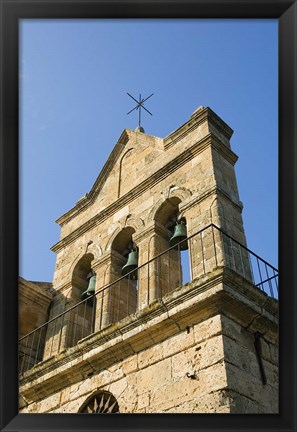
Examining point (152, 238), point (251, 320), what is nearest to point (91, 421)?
point (251, 320)

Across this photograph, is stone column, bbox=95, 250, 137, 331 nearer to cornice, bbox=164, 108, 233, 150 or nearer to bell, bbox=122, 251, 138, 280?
bell, bbox=122, 251, 138, 280

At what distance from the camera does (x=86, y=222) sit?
10609 millimetres

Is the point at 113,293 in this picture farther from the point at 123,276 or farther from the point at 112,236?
the point at 112,236

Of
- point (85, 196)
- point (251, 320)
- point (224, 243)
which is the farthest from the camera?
point (85, 196)

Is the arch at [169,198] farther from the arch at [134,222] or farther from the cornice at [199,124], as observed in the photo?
the cornice at [199,124]

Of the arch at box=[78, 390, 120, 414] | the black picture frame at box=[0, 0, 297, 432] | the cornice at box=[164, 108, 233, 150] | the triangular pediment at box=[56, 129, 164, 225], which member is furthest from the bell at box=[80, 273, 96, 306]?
the black picture frame at box=[0, 0, 297, 432]

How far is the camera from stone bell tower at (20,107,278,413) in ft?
18.8

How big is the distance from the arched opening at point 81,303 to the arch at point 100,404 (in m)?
1.79

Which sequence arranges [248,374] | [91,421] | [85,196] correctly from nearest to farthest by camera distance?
[91,421], [248,374], [85,196]

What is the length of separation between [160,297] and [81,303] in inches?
67.2

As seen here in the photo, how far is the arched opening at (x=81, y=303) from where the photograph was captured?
8875mm
